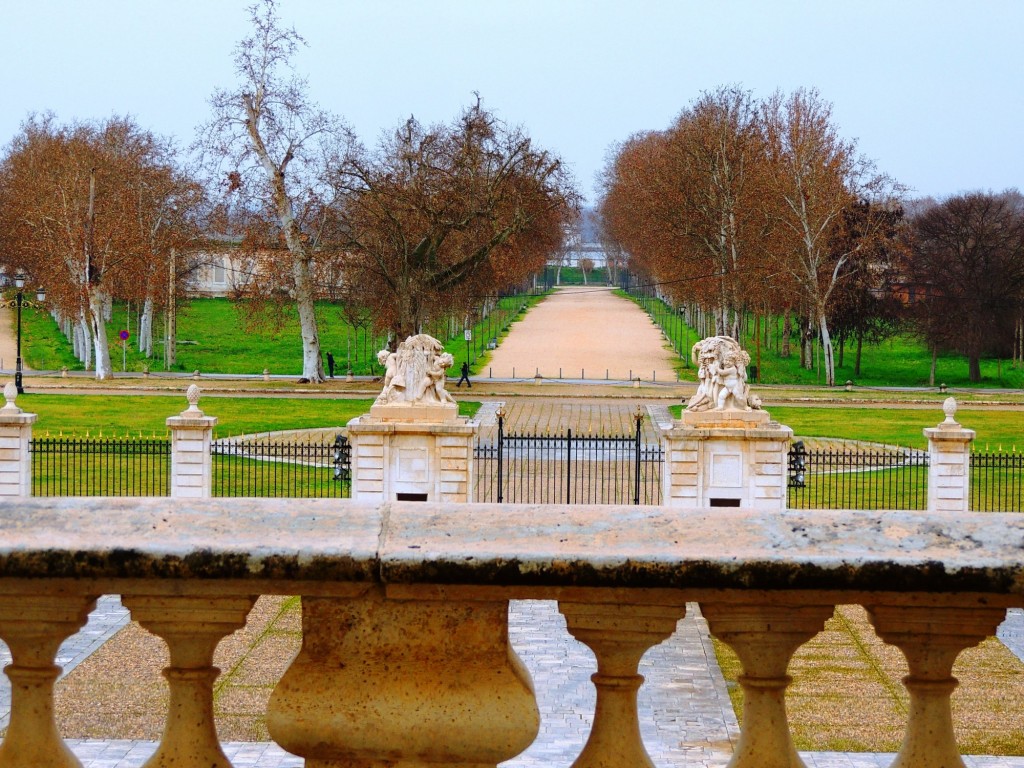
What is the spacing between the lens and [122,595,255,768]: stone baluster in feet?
8.48

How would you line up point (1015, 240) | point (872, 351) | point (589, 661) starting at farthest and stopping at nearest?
point (872, 351) < point (1015, 240) < point (589, 661)

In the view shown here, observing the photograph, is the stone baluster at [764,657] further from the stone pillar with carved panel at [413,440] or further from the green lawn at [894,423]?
the green lawn at [894,423]

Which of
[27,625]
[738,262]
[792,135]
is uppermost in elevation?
[792,135]

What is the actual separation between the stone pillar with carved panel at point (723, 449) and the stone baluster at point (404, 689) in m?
20.1

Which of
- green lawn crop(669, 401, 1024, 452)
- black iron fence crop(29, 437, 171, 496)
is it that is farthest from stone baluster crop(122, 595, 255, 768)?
green lawn crop(669, 401, 1024, 452)

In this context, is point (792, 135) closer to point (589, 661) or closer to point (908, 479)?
point (908, 479)

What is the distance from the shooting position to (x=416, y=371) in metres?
22.4

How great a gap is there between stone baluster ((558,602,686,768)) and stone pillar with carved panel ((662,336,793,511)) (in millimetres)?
19977

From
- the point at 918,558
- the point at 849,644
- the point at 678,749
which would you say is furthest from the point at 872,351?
the point at 918,558

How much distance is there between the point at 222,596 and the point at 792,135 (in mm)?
58694

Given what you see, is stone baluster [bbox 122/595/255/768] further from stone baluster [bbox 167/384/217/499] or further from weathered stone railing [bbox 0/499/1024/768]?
stone baluster [bbox 167/384/217/499]

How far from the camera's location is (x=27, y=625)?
8.40 ft

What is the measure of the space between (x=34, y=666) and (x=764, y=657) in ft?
4.50

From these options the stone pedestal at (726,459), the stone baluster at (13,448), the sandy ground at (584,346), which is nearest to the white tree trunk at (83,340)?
the sandy ground at (584,346)
